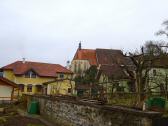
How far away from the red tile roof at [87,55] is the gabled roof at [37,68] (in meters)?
8.81

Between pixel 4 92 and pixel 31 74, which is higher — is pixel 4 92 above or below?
below

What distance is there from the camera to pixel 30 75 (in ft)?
176

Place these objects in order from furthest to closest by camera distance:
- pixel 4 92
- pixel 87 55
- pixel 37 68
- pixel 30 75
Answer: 1. pixel 87 55
2. pixel 37 68
3. pixel 30 75
4. pixel 4 92

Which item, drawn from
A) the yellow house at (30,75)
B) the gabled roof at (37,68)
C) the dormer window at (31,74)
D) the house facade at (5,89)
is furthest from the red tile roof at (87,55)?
the house facade at (5,89)

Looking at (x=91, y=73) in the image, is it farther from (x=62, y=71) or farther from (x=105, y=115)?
(x=105, y=115)

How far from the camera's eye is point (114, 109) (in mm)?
12000

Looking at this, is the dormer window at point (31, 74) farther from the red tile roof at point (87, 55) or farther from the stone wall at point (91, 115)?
the stone wall at point (91, 115)

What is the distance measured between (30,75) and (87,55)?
1536 centimetres

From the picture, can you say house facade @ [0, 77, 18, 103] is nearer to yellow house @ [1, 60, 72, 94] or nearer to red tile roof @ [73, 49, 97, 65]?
yellow house @ [1, 60, 72, 94]

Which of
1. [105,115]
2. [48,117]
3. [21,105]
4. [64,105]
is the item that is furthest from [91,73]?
[105,115]

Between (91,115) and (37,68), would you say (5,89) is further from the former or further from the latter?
(91,115)

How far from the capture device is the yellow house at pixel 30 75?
2090 inches

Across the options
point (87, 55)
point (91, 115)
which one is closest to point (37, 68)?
point (87, 55)

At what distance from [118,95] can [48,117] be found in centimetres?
572
